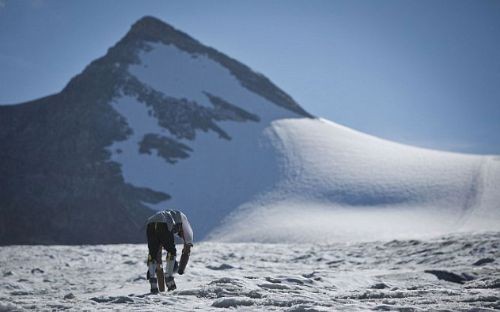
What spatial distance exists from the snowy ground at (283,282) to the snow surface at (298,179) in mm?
22365

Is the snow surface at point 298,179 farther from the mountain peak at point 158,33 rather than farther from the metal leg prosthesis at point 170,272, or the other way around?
the metal leg prosthesis at point 170,272

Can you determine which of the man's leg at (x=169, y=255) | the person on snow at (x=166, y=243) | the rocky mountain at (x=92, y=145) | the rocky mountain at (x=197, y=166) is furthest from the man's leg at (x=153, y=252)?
the rocky mountain at (x=92, y=145)

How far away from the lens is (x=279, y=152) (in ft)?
251

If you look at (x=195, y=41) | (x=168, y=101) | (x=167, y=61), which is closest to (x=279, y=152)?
(x=168, y=101)

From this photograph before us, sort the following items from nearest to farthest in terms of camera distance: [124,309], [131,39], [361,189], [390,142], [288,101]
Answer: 1. [124,309]
2. [361,189]
3. [390,142]
4. [288,101]
5. [131,39]

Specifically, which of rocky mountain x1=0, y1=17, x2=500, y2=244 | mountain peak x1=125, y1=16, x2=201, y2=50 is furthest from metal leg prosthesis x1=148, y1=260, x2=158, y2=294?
mountain peak x1=125, y1=16, x2=201, y2=50

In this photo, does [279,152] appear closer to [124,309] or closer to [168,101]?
[168,101]

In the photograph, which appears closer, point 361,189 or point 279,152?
point 361,189

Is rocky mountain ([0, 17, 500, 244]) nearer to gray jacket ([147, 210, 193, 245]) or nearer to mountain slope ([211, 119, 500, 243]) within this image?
mountain slope ([211, 119, 500, 243])

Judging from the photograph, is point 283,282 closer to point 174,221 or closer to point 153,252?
point 174,221

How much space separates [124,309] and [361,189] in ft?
195

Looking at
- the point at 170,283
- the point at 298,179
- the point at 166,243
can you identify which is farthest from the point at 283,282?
the point at 298,179

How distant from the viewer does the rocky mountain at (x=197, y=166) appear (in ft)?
175

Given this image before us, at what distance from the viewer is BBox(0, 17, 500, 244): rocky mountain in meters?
53.2
